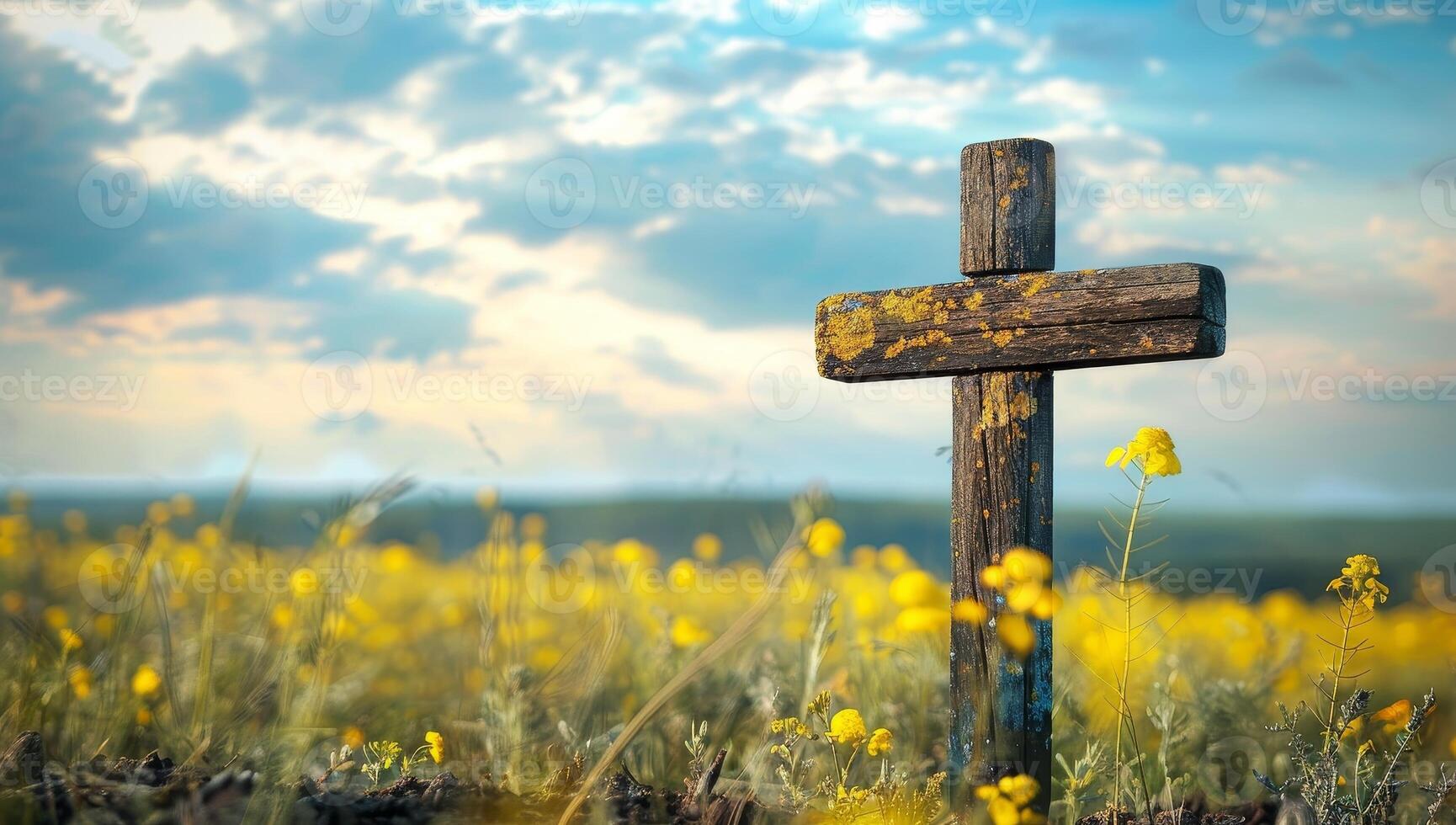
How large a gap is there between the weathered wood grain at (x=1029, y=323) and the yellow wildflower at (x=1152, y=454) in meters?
0.24

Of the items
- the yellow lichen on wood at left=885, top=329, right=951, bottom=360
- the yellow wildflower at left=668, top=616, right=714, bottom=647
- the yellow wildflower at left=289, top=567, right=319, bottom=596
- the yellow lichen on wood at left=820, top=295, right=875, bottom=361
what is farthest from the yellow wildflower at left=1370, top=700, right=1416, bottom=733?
the yellow wildflower at left=289, top=567, right=319, bottom=596

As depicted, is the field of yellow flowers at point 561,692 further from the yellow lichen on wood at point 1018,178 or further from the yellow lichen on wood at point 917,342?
the yellow lichen on wood at point 1018,178

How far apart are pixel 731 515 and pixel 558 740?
3.06 ft

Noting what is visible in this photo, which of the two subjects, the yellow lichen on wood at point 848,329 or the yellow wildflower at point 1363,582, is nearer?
the yellow wildflower at point 1363,582

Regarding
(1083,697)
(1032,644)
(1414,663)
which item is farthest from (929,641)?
(1414,663)

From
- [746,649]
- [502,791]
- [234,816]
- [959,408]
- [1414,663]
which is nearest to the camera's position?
[234,816]

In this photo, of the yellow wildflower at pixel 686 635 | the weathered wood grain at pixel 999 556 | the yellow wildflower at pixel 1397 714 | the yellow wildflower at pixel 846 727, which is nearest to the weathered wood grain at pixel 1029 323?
the weathered wood grain at pixel 999 556

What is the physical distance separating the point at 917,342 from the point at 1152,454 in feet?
2.54

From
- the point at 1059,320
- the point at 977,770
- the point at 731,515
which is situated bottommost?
the point at 977,770

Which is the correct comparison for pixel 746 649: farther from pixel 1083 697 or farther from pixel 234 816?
pixel 234 816

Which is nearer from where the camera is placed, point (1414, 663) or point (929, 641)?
point (929, 641)

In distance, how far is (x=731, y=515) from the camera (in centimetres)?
291

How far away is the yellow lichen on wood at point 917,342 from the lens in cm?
307

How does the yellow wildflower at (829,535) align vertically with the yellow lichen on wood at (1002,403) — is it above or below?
below
